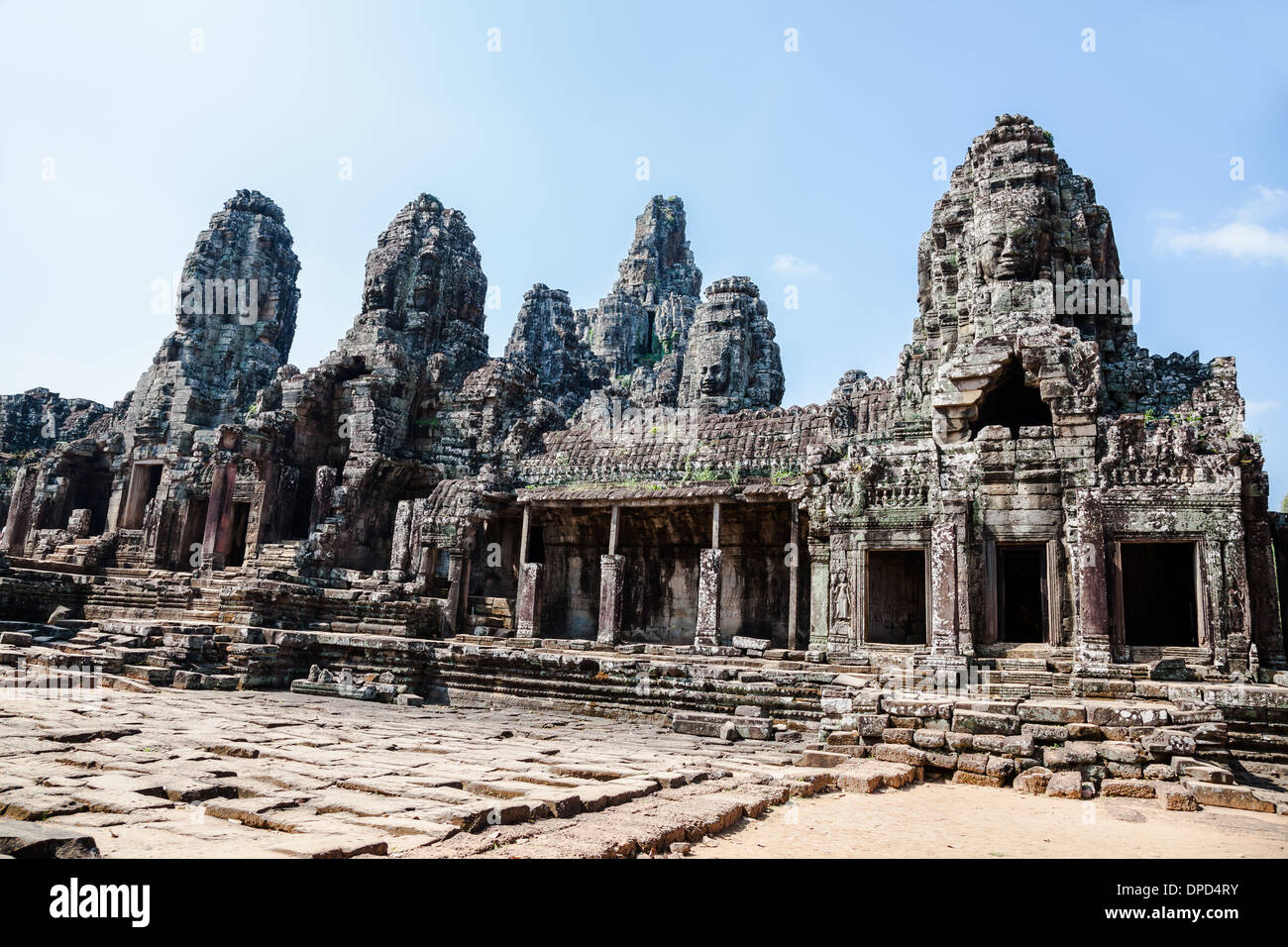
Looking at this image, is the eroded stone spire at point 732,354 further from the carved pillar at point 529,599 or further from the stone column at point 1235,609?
the stone column at point 1235,609

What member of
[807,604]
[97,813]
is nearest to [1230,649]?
[807,604]

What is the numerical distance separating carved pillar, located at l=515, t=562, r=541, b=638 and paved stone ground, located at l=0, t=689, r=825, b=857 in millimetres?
7201

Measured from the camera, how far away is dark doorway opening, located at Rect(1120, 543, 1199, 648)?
14586mm

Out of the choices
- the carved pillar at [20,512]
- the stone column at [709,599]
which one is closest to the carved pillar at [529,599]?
the stone column at [709,599]

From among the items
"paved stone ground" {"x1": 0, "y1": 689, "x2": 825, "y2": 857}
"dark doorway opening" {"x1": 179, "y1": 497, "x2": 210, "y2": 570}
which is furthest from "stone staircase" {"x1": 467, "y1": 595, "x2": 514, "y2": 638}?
"dark doorway opening" {"x1": 179, "y1": 497, "x2": 210, "y2": 570}

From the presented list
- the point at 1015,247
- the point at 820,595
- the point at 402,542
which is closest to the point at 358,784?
the point at 820,595

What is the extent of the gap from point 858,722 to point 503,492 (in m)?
12.2

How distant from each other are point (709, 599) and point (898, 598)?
3520mm

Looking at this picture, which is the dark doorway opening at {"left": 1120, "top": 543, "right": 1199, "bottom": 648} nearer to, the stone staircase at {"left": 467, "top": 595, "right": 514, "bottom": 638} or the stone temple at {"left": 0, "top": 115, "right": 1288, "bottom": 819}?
the stone temple at {"left": 0, "top": 115, "right": 1288, "bottom": 819}

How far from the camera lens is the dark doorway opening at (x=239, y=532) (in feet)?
84.5

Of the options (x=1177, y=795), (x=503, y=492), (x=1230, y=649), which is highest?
(x=503, y=492)

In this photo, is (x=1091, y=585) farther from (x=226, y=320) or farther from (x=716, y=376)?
(x=226, y=320)
